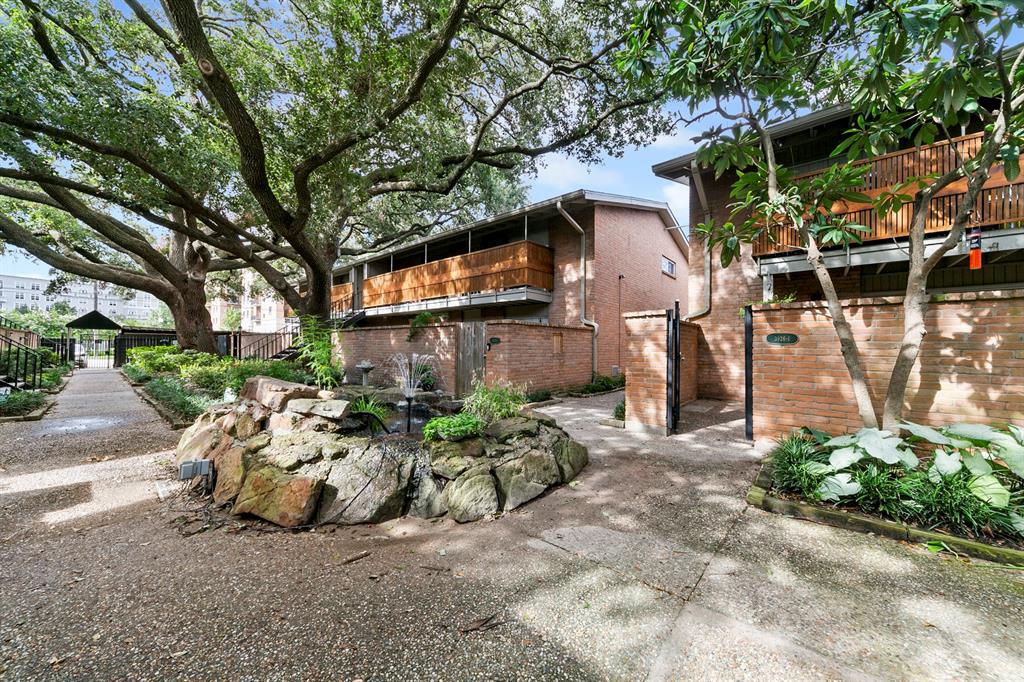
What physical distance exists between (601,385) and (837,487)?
7.86 meters

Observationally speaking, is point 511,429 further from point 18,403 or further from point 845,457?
point 18,403

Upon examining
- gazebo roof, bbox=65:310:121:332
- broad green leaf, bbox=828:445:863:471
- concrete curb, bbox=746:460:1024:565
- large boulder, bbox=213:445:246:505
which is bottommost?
concrete curb, bbox=746:460:1024:565

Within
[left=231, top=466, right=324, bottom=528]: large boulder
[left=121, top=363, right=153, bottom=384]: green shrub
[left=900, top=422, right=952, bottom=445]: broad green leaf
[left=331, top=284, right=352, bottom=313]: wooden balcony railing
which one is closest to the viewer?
[left=900, top=422, right=952, bottom=445]: broad green leaf

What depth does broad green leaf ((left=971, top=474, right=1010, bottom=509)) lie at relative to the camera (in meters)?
2.66

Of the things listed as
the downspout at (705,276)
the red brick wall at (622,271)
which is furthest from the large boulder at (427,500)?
the red brick wall at (622,271)

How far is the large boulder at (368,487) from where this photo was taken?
3324 mm

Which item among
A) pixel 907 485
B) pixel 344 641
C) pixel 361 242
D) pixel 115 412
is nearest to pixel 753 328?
pixel 907 485

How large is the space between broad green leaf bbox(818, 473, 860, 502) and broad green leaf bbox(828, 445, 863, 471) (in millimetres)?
89

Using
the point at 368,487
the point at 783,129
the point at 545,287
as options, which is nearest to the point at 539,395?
the point at 545,287

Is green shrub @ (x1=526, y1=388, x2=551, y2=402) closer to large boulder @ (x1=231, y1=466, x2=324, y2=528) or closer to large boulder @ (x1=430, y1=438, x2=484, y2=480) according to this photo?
large boulder @ (x1=430, y1=438, x2=484, y2=480)

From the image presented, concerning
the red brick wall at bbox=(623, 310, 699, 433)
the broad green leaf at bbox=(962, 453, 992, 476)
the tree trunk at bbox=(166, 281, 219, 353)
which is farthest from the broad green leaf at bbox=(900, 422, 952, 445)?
the tree trunk at bbox=(166, 281, 219, 353)

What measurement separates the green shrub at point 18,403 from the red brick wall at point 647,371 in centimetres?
1061

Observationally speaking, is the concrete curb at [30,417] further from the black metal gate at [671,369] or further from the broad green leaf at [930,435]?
the broad green leaf at [930,435]

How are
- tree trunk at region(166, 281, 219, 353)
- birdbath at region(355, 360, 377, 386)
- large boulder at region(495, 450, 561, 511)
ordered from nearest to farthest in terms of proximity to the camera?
large boulder at region(495, 450, 561, 511), birdbath at region(355, 360, 377, 386), tree trunk at region(166, 281, 219, 353)
